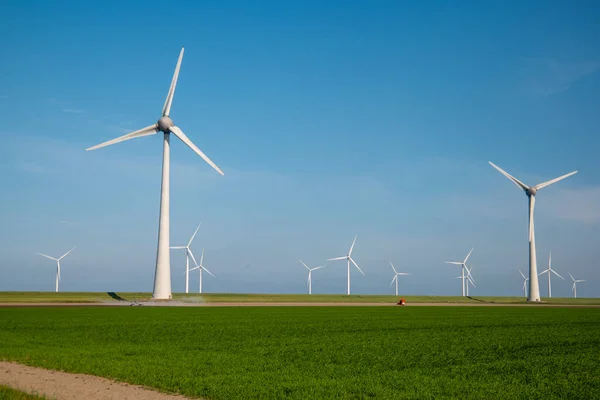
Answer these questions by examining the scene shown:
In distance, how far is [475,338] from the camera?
35219 millimetres

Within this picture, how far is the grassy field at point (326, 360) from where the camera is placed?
18.4 metres

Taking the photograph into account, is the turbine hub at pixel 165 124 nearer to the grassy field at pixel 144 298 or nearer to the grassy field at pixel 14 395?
the grassy field at pixel 144 298

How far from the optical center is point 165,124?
94688mm

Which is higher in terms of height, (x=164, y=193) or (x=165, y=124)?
Result: (x=165, y=124)

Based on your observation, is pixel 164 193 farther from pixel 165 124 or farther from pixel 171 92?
pixel 171 92

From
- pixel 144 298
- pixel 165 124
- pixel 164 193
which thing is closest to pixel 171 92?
pixel 165 124

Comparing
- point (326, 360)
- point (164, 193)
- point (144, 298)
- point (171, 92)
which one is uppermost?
point (171, 92)

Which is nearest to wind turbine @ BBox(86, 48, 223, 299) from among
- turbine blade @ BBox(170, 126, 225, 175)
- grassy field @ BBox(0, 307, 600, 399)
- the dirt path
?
turbine blade @ BBox(170, 126, 225, 175)

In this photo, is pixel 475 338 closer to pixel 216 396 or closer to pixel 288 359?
pixel 288 359

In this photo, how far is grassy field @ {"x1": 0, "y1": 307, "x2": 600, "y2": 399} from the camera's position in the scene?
18.4m

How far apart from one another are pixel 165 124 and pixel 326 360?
75.5 meters

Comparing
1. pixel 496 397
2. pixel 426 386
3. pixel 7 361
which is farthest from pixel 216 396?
pixel 7 361

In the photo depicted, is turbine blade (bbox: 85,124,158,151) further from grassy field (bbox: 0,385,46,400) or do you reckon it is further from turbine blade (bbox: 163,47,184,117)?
grassy field (bbox: 0,385,46,400)

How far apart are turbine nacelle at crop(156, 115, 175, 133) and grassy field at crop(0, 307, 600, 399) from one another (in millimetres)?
57912
